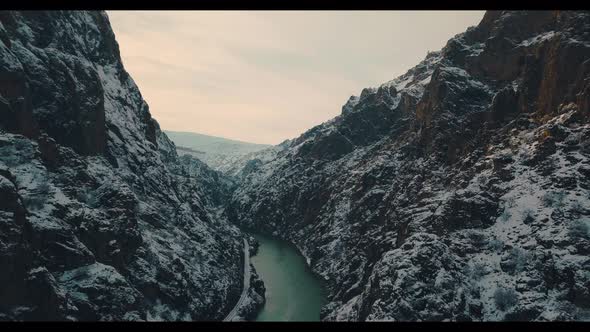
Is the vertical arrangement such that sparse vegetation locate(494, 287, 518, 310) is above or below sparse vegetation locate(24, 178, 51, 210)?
below

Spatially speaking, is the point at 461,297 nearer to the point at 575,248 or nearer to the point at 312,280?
the point at 575,248

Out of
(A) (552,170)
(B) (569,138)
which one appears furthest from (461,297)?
(B) (569,138)

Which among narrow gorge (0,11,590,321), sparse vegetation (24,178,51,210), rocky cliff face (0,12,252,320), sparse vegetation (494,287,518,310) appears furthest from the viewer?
sparse vegetation (24,178,51,210)

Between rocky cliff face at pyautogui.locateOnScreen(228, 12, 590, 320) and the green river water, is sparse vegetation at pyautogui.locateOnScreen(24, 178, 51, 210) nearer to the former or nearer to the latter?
the green river water

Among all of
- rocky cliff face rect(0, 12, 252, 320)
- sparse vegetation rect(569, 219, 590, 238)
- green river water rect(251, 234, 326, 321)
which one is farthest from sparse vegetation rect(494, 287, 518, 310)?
rocky cliff face rect(0, 12, 252, 320)

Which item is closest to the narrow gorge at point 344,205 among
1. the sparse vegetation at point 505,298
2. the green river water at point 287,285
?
the sparse vegetation at point 505,298

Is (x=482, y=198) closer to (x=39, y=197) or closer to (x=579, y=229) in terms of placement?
(x=579, y=229)

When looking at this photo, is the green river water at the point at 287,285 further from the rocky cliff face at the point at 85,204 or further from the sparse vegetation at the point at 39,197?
the sparse vegetation at the point at 39,197

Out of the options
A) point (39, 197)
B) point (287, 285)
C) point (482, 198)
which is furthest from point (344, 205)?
point (39, 197)
